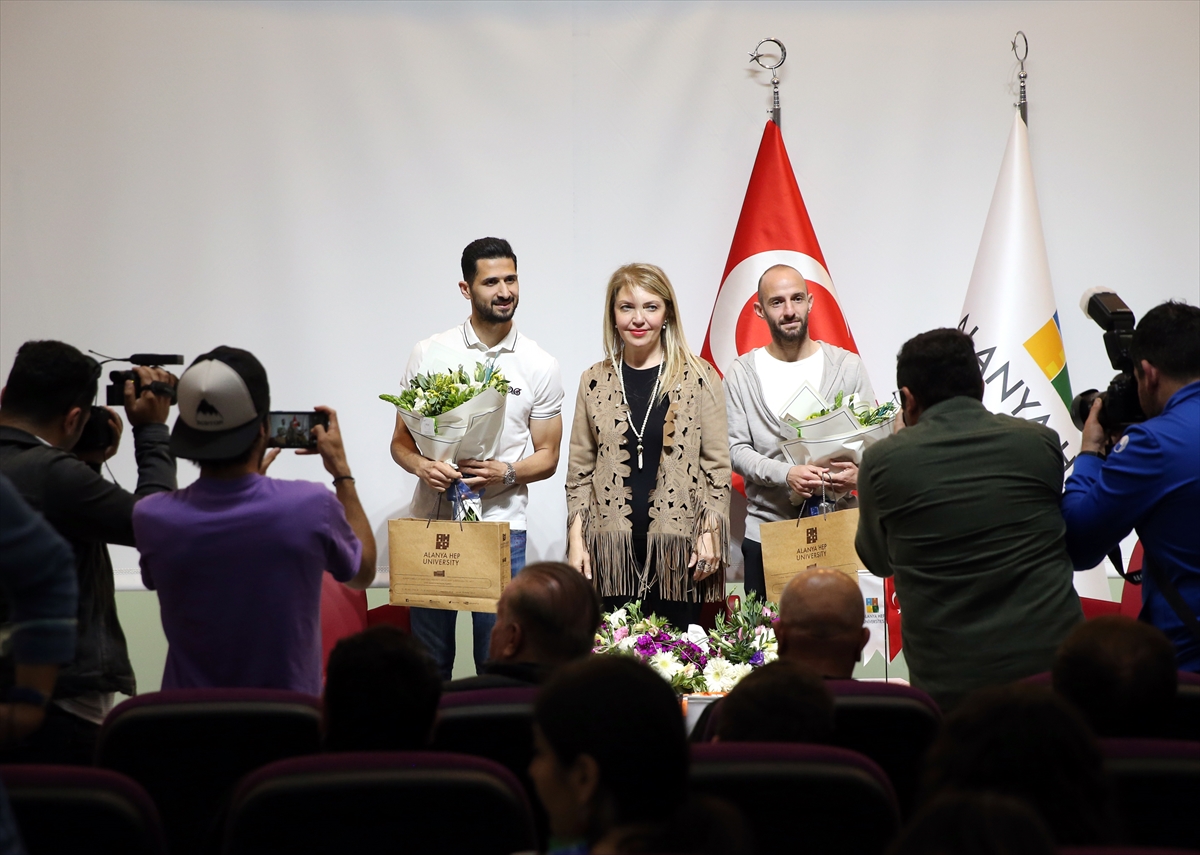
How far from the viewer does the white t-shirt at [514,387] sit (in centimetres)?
403

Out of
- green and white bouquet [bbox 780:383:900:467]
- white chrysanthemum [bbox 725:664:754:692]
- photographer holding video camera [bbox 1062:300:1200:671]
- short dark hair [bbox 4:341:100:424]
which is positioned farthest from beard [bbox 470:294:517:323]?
photographer holding video camera [bbox 1062:300:1200:671]

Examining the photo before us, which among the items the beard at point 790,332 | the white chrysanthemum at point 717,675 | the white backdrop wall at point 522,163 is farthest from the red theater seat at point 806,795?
the white backdrop wall at point 522,163

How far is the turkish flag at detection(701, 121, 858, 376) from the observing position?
4.67 metres

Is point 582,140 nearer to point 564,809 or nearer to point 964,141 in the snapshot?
point 964,141

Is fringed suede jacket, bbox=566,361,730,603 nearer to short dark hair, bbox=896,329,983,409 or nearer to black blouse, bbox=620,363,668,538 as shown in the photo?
black blouse, bbox=620,363,668,538

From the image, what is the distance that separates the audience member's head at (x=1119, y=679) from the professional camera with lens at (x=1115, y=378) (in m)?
0.97

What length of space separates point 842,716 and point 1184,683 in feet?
2.06

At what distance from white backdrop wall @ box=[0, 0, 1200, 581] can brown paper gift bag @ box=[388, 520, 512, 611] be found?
1.30 metres

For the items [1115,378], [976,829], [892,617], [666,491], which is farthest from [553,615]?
[892,617]

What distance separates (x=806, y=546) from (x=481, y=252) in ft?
4.85

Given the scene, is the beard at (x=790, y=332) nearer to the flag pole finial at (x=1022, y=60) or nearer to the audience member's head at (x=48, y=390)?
the flag pole finial at (x=1022, y=60)

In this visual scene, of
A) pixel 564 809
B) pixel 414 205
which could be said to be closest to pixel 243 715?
pixel 564 809

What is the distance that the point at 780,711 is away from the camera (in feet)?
6.13

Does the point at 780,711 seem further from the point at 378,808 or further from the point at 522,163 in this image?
the point at 522,163
